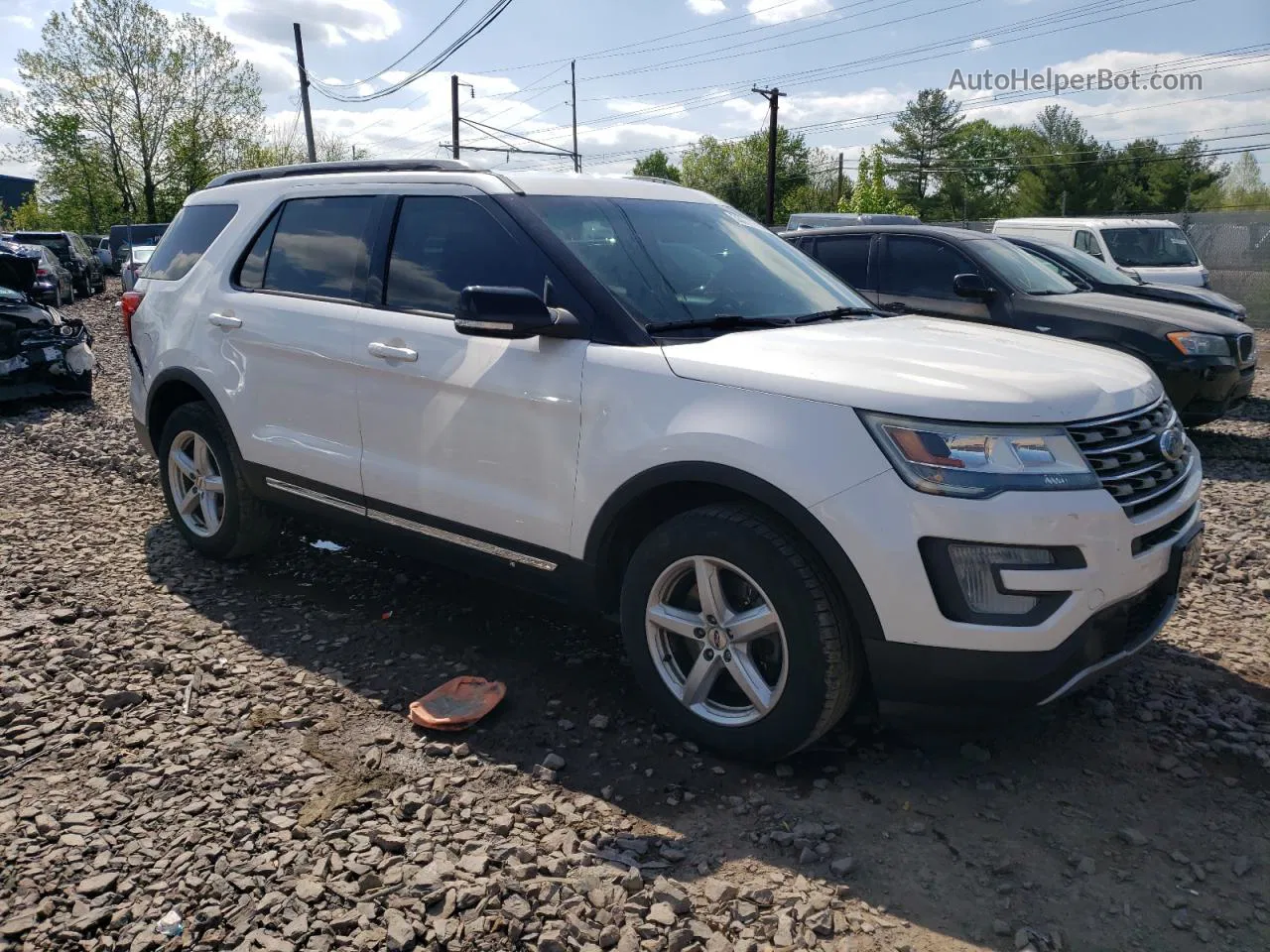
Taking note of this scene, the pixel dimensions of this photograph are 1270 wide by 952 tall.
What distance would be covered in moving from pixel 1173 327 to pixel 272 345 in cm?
665

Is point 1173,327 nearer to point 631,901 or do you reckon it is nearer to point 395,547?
point 395,547

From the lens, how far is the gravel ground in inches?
99.8

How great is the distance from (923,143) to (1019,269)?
270 feet

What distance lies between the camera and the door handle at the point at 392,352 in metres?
3.86

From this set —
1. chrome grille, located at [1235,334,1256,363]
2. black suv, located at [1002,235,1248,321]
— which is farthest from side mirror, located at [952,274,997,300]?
chrome grille, located at [1235,334,1256,363]

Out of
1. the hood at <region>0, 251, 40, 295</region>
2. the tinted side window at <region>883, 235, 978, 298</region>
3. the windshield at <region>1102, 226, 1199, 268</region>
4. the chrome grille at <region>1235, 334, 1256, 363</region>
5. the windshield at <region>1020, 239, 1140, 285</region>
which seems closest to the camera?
the chrome grille at <region>1235, 334, 1256, 363</region>

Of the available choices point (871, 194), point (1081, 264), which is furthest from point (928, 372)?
point (871, 194)

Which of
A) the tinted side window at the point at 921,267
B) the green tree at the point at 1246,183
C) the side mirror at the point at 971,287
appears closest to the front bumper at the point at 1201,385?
the side mirror at the point at 971,287

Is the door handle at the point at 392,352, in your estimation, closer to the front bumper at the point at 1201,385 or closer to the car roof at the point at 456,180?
the car roof at the point at 456,180

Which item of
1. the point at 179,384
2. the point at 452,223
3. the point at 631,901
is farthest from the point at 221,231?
the point at 631,901

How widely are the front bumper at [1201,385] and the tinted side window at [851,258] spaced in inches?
99.1

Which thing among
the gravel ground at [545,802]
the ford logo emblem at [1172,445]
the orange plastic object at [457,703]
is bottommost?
the gravel ground at [545,802]

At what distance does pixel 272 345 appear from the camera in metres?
4.49

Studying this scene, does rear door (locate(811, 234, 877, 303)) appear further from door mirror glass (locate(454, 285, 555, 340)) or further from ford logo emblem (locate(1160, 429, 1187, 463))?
door mirror glass (locate(454, 285, 555, 340))
